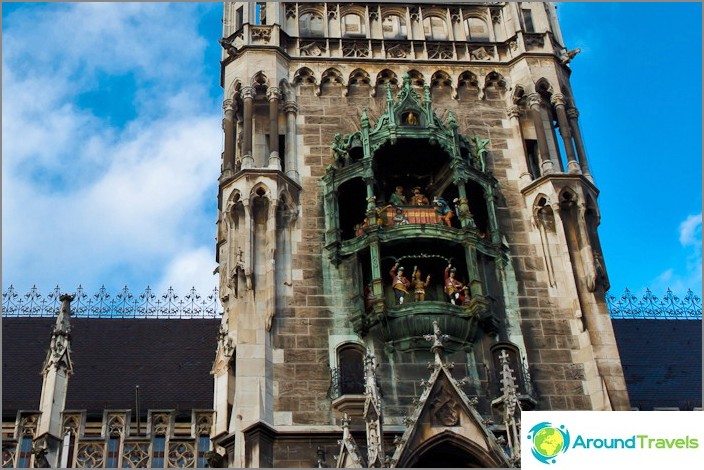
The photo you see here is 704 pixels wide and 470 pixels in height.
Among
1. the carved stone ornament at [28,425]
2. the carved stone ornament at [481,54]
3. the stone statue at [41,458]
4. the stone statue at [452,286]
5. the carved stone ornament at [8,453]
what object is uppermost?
the carved stone ornament at [481,54]

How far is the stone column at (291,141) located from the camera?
21.0m

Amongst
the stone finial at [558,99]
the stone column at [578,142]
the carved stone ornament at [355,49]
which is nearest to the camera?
the stone column at [578,142]

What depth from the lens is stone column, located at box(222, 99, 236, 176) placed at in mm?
21141

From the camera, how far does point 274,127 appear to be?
21.3 metres

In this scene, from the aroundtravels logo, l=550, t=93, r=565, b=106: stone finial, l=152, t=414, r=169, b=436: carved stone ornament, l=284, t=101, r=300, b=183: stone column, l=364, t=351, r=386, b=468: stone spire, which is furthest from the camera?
l=550, t=93, r=565, b=106: stone finial

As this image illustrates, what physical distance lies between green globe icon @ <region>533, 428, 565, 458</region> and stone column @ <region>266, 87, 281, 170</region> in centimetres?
878

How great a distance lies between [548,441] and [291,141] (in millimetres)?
10082

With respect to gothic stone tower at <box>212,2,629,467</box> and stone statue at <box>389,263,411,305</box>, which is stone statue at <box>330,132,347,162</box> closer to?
gothic stone tower at <box>212,2,629,467</box>

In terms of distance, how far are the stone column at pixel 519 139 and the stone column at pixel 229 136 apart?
5.70 metres

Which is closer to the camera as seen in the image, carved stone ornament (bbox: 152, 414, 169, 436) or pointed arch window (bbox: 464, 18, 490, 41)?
carved stone ornament (bbox: 152, 414, 169, 436)

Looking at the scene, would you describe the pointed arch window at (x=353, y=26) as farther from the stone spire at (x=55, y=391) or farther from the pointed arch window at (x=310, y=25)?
the stone spire at (x=55, y=391)

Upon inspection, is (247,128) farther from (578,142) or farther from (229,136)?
(578,142)

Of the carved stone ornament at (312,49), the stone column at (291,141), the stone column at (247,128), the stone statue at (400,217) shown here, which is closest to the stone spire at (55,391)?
the stone column at (247,128)

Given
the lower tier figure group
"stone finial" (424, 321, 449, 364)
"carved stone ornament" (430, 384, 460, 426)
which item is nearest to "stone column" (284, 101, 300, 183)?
the lower tier figure group
